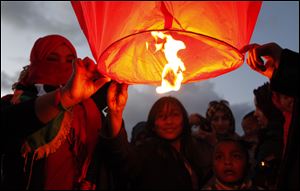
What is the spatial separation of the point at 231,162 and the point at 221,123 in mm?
856

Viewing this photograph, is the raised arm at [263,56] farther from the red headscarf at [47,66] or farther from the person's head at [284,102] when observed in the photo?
the red headscarf at [47,66]

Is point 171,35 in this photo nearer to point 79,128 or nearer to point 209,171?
point 79,128

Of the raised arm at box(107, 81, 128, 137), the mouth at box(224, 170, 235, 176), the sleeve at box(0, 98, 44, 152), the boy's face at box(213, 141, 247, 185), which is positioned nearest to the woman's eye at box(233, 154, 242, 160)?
the boy's face at box(213, 141, 247, 185)

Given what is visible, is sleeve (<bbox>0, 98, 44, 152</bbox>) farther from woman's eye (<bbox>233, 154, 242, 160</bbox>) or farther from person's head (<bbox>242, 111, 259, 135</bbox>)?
person's head (<bbox>242, 111, 259, 135</bbox>)

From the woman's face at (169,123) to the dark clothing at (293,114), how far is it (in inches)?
57.5

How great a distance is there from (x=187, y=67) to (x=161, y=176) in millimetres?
1115

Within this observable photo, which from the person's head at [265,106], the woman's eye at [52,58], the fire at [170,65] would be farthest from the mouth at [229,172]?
the woman's eye at [52,58]

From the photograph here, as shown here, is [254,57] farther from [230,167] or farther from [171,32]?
[230,167]

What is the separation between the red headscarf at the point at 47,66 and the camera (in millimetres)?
2428

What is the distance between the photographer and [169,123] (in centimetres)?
297

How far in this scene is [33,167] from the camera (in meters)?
2.30

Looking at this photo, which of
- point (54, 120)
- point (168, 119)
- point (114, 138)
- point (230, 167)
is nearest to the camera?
point (54, 120)

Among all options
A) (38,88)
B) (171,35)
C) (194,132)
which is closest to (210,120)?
(194,132)

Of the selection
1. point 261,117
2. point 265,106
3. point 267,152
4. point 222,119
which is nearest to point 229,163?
point 267,152
